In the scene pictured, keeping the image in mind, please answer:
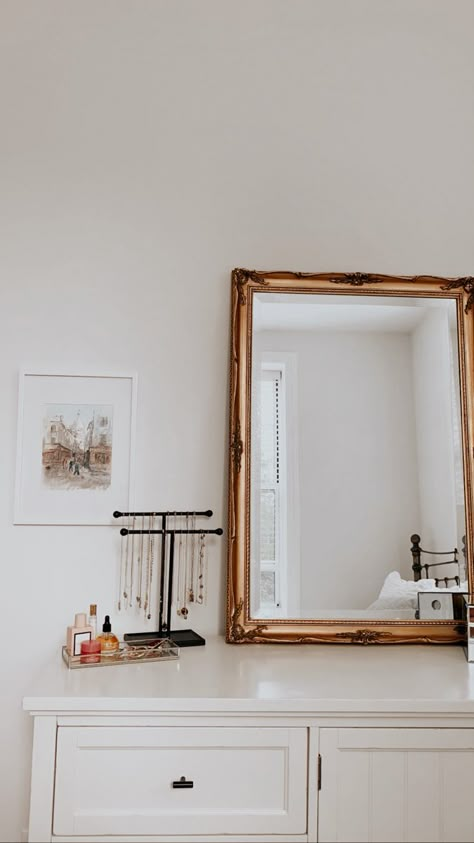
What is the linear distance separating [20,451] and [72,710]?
77cm

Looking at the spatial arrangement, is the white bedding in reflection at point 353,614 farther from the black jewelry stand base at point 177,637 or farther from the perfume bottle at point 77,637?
the perfume bottle at point 77,637

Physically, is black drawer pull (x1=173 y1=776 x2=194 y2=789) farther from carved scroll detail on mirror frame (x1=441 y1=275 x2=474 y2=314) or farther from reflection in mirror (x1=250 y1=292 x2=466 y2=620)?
carved scroll detail on mirror frame (x1=441 y1=275 x2=474 y2=314)

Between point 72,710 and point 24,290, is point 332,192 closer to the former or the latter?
point 24,290

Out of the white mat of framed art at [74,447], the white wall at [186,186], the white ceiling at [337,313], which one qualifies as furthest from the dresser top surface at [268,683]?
the white ceiling at [337,313]

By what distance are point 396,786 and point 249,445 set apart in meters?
0.88

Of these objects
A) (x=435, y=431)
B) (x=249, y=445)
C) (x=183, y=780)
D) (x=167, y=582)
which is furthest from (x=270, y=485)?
(x=183, y=780)

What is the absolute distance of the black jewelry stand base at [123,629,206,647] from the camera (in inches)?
66.1

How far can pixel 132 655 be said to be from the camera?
155 cm

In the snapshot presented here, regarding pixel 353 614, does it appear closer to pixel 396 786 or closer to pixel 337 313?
pixel 396 786

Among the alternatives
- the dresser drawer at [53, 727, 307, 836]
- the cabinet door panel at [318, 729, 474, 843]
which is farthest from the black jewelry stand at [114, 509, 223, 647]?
the cabinet door panel at [318, 729, 474, 843]

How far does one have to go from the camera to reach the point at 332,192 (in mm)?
1986

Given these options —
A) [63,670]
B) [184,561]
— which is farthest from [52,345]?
[63,670]

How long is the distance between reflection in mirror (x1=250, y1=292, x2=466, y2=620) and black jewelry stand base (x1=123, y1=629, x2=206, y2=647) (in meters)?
0.18

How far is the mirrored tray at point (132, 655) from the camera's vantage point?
1.50 metres
